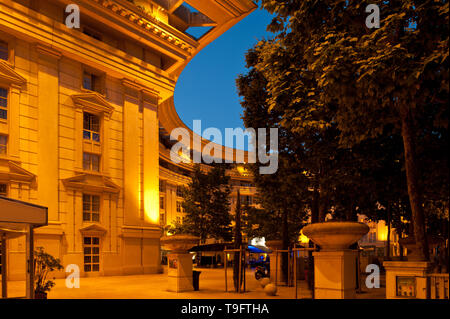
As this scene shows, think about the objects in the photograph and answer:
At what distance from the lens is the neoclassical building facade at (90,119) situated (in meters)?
23.5

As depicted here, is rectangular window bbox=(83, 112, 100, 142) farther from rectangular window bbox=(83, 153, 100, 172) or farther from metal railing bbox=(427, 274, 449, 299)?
metal railing bbox=(427, 274, 449, 299)

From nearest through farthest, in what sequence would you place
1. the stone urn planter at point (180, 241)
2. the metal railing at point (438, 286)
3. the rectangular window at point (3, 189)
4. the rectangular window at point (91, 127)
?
the metal railing at point (438, 286)
the stone urn planter at point (180, 241)
the rectangular window at point (3, 189)
the rectangular window at point (91, 127)

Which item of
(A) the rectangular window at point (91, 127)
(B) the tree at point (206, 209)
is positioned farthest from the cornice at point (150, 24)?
(B) the tree at point (206, 209)

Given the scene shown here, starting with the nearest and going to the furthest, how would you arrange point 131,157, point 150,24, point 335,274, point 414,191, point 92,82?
point 335,274 < point 414,191 < point 92,82 < point 131,157 < point 150,24

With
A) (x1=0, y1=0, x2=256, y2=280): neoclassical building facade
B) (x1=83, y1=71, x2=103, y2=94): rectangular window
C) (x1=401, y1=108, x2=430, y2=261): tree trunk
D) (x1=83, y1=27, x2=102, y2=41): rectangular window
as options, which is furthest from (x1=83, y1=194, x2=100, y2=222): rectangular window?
(x1=401, y1=108, x2=430, y2=261): tree trunk

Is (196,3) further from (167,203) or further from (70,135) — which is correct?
→ (167,203)

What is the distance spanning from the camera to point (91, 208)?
2691cm

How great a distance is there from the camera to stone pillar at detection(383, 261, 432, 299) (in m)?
9.15

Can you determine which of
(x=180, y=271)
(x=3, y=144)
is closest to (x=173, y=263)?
(x=180, y=271)

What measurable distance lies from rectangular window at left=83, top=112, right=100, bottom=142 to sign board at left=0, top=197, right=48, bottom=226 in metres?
18.7

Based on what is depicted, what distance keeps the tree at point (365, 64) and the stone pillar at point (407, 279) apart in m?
1.05

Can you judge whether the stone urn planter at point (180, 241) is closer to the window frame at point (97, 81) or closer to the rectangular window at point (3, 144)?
the rectangular window at point (3, 144)

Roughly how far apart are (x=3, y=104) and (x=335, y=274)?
2064cm

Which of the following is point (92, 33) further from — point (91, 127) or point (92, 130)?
point (92, 130)
